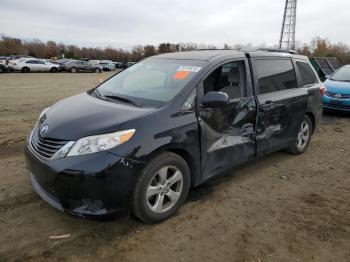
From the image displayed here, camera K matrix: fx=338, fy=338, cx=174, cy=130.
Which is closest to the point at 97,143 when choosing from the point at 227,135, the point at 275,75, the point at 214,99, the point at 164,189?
the point at 164,189

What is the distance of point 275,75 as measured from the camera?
512cm

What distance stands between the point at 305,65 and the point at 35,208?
489 cm

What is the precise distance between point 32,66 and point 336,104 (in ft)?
96.5

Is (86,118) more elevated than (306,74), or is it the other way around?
(306,74)

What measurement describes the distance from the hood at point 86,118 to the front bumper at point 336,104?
7.94 m

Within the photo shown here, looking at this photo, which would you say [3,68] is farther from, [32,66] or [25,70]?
[32,66]

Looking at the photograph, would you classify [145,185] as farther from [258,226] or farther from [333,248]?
[333,248]

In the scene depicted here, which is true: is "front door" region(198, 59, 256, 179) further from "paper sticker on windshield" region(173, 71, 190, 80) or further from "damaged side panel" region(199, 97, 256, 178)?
"paper sticker on windshield" region(173, 71, 190, 80)

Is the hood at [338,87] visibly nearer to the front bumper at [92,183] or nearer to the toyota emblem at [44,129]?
the front bumper at [92,183]

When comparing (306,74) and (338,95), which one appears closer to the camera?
(306,74)

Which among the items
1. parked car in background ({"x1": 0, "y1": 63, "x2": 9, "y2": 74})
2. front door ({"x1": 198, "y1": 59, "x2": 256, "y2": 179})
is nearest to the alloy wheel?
front door ({"x1": 198, "y1": 59, "x2": 256, "y2": 179})

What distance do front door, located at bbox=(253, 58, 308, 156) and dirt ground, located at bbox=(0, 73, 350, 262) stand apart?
0.57 metres

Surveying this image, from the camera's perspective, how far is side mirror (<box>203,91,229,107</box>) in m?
3.76

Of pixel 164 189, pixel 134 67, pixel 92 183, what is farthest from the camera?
pixel 134 67
